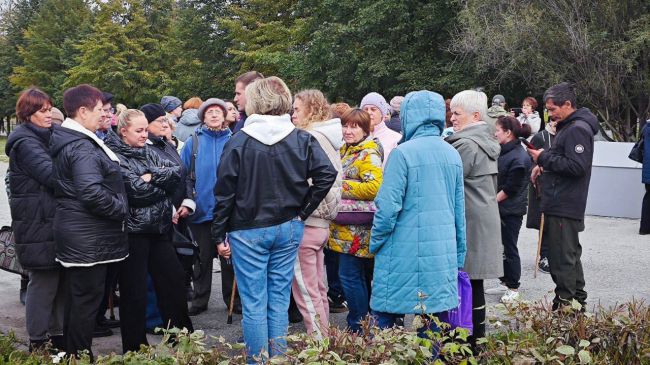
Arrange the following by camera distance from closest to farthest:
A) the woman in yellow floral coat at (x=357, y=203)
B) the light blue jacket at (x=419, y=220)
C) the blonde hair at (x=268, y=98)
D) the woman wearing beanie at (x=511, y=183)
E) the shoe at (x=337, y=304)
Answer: the light blue jacket at (x=419, y=220) → the blonde hair at (x=268, y=98) → the woman in yellow floral coat at (x=357, y=203) → the shoe at (x=337, y=304) → the woman wearing beanie at (x=511, y=183)

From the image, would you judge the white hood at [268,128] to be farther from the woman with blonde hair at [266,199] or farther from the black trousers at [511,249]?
the black trousers at [511,249]

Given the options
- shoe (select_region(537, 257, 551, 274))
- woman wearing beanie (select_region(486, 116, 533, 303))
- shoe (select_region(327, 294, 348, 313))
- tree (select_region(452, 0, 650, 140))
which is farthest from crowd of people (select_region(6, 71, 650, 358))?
tree (select_region(452, 0, 650, 140))

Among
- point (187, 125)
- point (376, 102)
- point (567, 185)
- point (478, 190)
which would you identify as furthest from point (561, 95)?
point (187, 125)

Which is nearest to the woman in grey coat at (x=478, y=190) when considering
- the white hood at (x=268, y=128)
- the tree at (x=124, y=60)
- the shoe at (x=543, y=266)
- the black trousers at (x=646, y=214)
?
the white hood at (x=268, y=128)

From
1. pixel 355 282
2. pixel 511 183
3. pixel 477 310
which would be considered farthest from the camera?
pixel 511 183

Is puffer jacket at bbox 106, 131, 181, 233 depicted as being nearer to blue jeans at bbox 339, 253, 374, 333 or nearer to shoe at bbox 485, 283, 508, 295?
blue jeans at bbox 339, 253, 374, 333

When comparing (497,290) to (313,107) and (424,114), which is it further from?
(424,114)

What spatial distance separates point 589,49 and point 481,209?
18.0 meters

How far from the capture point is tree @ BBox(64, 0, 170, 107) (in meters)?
49.9

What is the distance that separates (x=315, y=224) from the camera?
511 centimetres

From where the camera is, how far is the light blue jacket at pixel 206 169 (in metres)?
6.11

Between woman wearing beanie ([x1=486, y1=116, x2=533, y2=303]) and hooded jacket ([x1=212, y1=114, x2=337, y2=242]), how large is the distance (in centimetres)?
297

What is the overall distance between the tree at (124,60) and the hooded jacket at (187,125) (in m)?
41.9

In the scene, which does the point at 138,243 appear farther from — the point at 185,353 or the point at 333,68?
the point at 333,68
